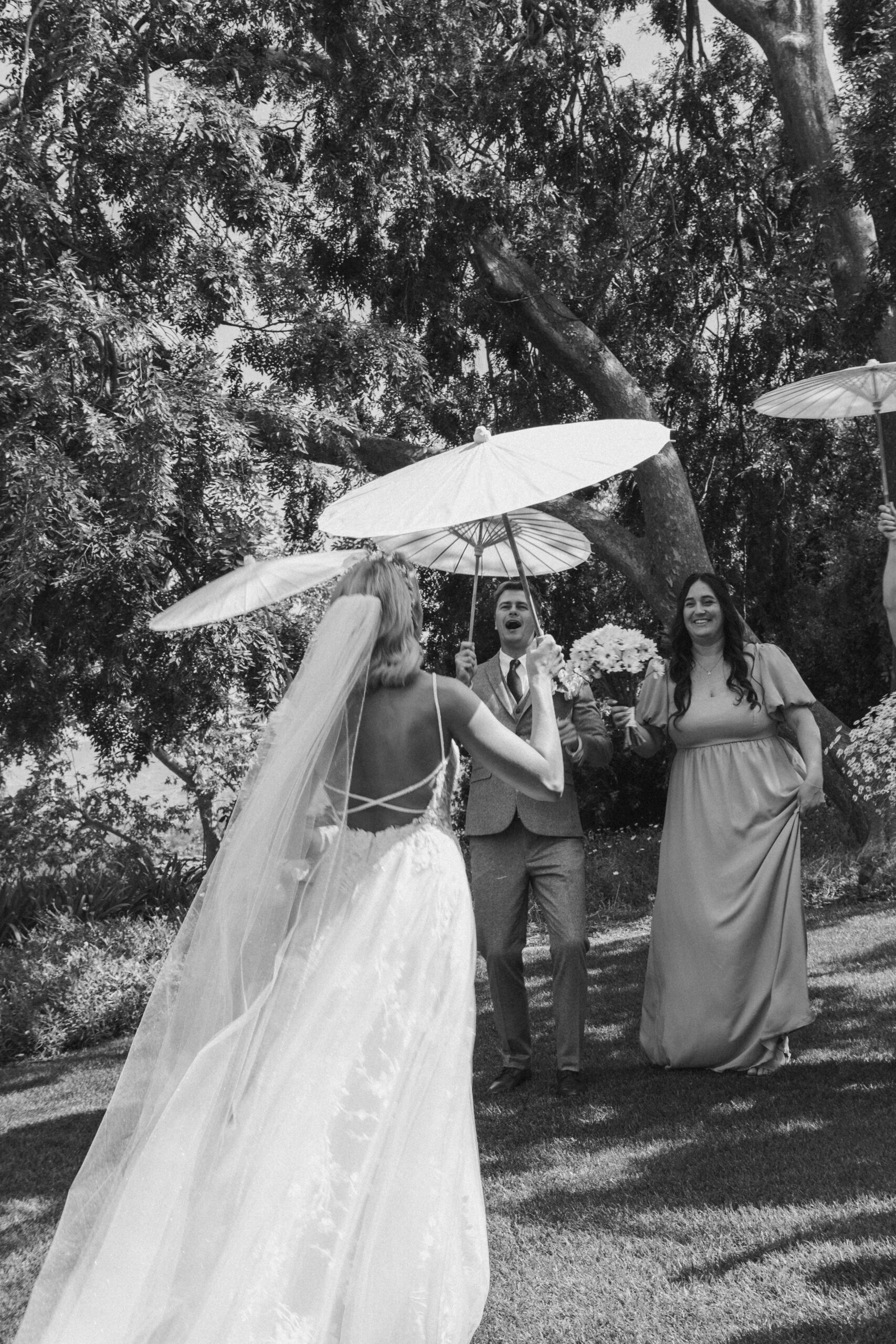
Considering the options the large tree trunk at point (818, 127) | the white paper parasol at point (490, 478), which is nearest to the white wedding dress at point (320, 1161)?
the white paper parasol at point (490, 478)

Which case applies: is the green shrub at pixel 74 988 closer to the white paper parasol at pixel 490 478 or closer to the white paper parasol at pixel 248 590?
the white paper parasol at pixel 248 590

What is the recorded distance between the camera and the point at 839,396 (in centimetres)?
552

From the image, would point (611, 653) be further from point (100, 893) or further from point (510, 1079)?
point (100, 893)

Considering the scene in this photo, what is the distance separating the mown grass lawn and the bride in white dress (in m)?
0.61

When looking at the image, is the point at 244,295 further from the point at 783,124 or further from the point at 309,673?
the point at 783,124

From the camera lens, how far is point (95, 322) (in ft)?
21.8

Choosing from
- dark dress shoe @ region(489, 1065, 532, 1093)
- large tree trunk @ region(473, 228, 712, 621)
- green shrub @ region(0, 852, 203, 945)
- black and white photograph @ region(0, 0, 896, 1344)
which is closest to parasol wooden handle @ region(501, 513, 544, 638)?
black and white photograph @ region(0, 0, 896, 1344)

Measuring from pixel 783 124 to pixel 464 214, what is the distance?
3946mm

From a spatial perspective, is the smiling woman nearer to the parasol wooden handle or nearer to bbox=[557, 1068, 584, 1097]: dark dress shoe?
bbox=[557, 1068, 584, 1097]: dark dress shoe

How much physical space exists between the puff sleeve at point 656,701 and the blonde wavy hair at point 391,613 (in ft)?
8.44

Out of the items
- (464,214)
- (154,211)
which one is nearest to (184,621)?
(154,211)

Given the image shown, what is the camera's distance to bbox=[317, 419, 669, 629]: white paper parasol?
383 cm

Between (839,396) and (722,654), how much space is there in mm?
1246

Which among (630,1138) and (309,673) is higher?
(309,673)
